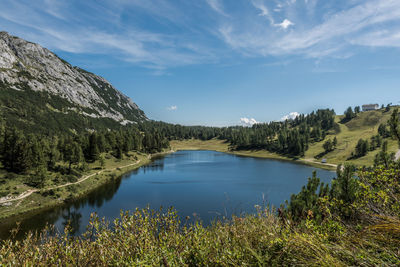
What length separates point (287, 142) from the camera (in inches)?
5920

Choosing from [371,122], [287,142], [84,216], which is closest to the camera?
[84,216]

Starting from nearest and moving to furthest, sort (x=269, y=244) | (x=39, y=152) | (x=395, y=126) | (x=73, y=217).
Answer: (x=269, y=244), (x=395, y=126), (x=73, y=217), (x=39, y=152)

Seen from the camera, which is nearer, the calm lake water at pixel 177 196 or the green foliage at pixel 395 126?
the green foliage at pixel 395 126

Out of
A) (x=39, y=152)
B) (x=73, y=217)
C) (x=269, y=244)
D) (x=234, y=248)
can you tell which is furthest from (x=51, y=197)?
(x=269, y=244)

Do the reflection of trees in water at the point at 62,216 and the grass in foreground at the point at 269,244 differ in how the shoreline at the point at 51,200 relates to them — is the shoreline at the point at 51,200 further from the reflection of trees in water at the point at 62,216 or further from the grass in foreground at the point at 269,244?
the grass in foreground at the point at 269,244

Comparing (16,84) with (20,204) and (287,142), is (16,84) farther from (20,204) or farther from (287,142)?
(287,142)

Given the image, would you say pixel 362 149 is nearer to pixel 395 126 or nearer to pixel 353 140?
pixel 353 140

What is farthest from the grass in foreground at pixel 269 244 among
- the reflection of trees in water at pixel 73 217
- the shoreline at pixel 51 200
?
the shoreline at pixel 51 200

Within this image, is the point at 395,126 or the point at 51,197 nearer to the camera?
the point at 395,126

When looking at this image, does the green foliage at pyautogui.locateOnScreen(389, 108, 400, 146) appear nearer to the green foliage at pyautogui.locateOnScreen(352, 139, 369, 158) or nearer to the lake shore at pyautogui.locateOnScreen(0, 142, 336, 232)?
the lake shore at pyautogui.locateOnScreen(0, 142, 336, 232)

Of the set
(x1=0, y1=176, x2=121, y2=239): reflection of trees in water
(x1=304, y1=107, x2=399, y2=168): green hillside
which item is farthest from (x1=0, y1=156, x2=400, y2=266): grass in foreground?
(x1=304, y1=107, x2=399, y2=168): green hillside

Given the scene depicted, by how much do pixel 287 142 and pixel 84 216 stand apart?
141474mm

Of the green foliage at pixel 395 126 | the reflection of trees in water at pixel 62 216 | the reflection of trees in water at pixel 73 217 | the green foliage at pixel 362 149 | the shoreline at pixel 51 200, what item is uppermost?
the green foliage at pixel 395 126

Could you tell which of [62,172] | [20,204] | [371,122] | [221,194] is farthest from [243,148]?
[20,204]
